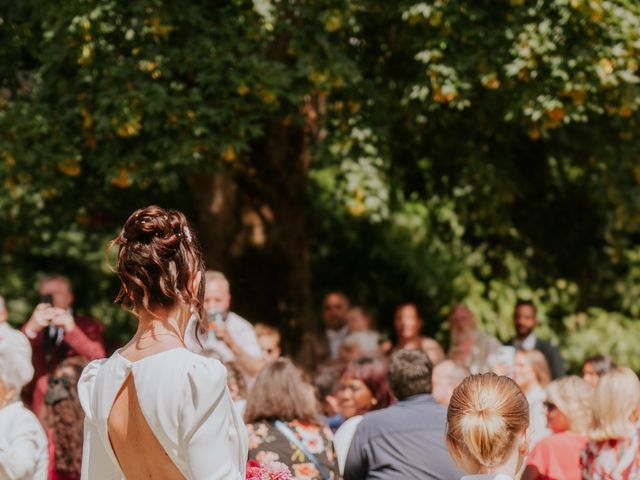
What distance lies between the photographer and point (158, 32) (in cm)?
807

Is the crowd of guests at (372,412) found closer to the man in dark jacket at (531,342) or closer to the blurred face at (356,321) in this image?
the man in dark jacket at (531,342)

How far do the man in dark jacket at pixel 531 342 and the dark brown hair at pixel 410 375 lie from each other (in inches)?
161

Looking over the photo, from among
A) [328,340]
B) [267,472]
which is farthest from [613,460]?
[328,340]

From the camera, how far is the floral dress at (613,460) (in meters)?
5.29

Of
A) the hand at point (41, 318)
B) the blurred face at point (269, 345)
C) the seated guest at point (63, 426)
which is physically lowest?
the seated guest at point (63, 426)

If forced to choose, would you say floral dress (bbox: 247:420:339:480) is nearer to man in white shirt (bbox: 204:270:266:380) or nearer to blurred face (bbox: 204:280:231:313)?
man in white shirt (bbox: 204:270:266:380)

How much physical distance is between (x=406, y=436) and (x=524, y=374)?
2132 millimetres

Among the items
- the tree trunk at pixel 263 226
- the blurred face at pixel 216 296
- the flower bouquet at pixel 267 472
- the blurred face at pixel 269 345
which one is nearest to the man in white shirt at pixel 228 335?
the blurred face at pixel 216 296

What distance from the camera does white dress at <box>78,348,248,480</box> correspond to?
2.77m

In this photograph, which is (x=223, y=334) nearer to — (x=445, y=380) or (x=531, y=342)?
(x=445, y=380)

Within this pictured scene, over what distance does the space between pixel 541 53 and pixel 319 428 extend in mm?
4260

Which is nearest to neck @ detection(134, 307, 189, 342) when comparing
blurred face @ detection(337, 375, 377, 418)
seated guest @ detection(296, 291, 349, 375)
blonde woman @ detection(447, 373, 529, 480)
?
blonde woman @ detection(447, 373, 529, 480)

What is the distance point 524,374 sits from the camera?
274 inches

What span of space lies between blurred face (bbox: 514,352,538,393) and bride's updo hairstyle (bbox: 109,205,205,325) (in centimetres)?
432
